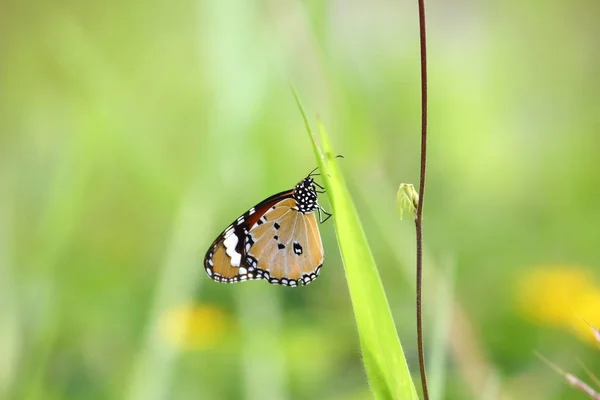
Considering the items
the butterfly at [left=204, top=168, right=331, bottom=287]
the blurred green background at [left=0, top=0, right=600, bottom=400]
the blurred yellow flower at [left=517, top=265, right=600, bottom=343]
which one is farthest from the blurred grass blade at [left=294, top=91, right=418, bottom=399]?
the blurred yellow flower at [left=517, top=265, right=600, bottom=343]

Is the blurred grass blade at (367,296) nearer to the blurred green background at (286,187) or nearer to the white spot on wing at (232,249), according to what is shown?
the blurred green background at (286,187)

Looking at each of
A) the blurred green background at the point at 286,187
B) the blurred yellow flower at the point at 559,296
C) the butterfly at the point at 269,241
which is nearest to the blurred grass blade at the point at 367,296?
the blurred green background at the point at 286,187

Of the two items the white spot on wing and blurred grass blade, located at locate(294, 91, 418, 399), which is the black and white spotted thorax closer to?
the white spot on wing

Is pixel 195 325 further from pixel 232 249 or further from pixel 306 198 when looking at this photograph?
pixel 306 198

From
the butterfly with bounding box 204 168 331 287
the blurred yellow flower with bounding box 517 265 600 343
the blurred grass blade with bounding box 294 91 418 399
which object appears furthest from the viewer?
the blurred yellow flower with bounding box 517 265 600 343

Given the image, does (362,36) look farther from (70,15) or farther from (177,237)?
(177,237)

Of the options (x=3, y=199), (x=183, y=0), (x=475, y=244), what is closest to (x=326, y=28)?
(x=475, y=244)
